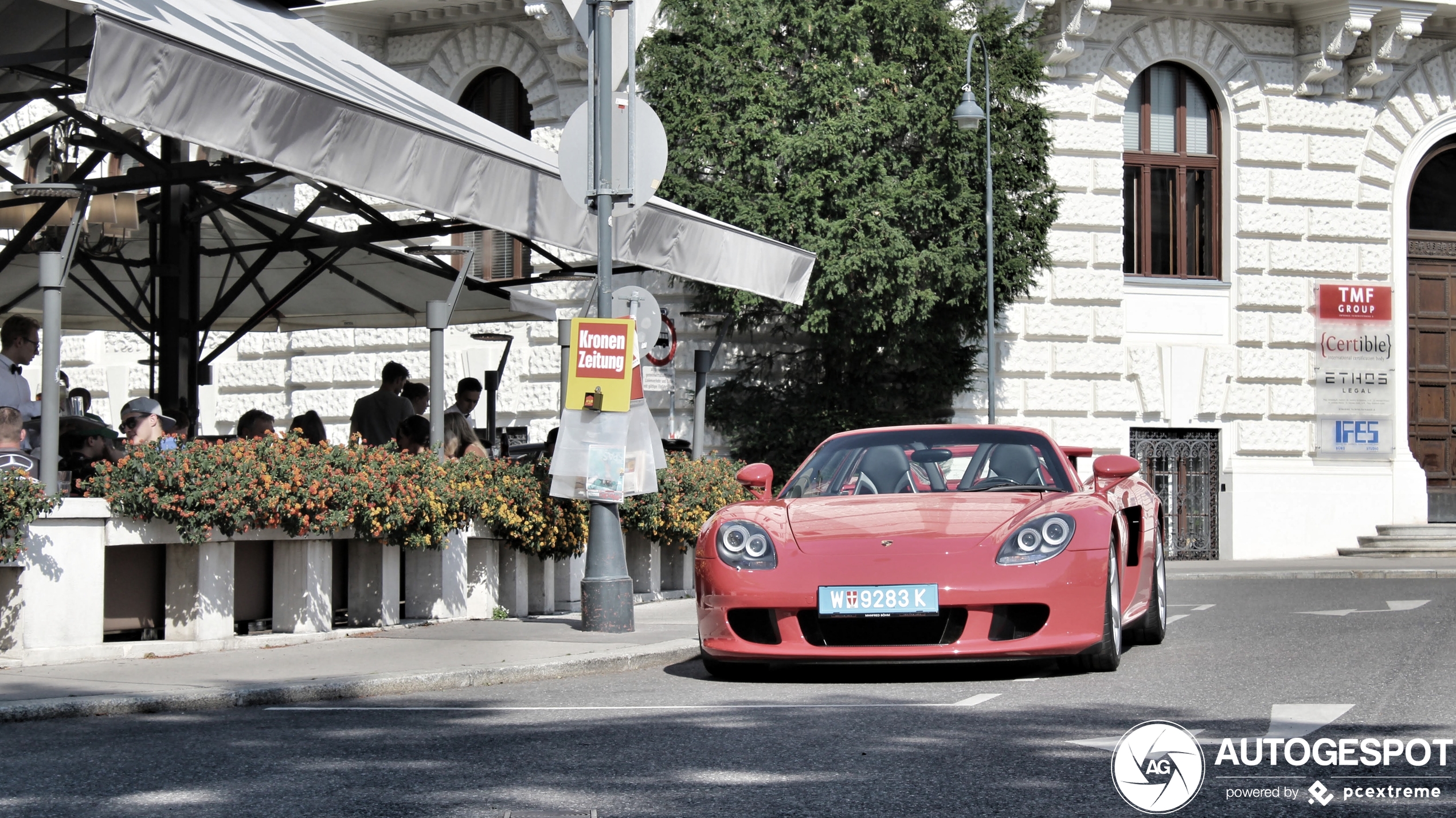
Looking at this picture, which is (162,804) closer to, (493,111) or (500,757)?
(500,757)

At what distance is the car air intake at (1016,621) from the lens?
26.9 ft

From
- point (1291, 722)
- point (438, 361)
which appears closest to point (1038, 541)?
point (1291, 722)

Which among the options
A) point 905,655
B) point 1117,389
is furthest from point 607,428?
point 1117,389

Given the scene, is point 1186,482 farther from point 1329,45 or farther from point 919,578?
point 919,578

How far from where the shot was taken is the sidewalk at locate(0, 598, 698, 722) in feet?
25.7

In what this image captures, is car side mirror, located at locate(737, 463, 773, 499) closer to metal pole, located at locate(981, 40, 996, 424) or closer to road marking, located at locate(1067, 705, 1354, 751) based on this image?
road marking, located at locate(1067, 705, 1354, 751)

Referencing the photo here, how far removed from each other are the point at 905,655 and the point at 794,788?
113 inches

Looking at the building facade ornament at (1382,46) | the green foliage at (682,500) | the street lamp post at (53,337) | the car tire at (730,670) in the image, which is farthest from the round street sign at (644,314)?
the building facade ornament at (1382,46)

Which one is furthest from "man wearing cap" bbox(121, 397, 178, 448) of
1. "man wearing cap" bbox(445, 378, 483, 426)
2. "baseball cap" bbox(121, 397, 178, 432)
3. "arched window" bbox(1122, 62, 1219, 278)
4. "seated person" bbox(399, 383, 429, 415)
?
"arched window" bbox(1122, 62, 1219, 278)

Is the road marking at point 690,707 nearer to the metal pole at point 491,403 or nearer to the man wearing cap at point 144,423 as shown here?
the man wearing cap at point 144,423

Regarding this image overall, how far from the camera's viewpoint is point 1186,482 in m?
25.3

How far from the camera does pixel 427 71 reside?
26.1 m

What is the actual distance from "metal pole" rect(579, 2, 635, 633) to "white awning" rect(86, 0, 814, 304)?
0.50 ft

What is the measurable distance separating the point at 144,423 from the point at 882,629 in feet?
18.9
